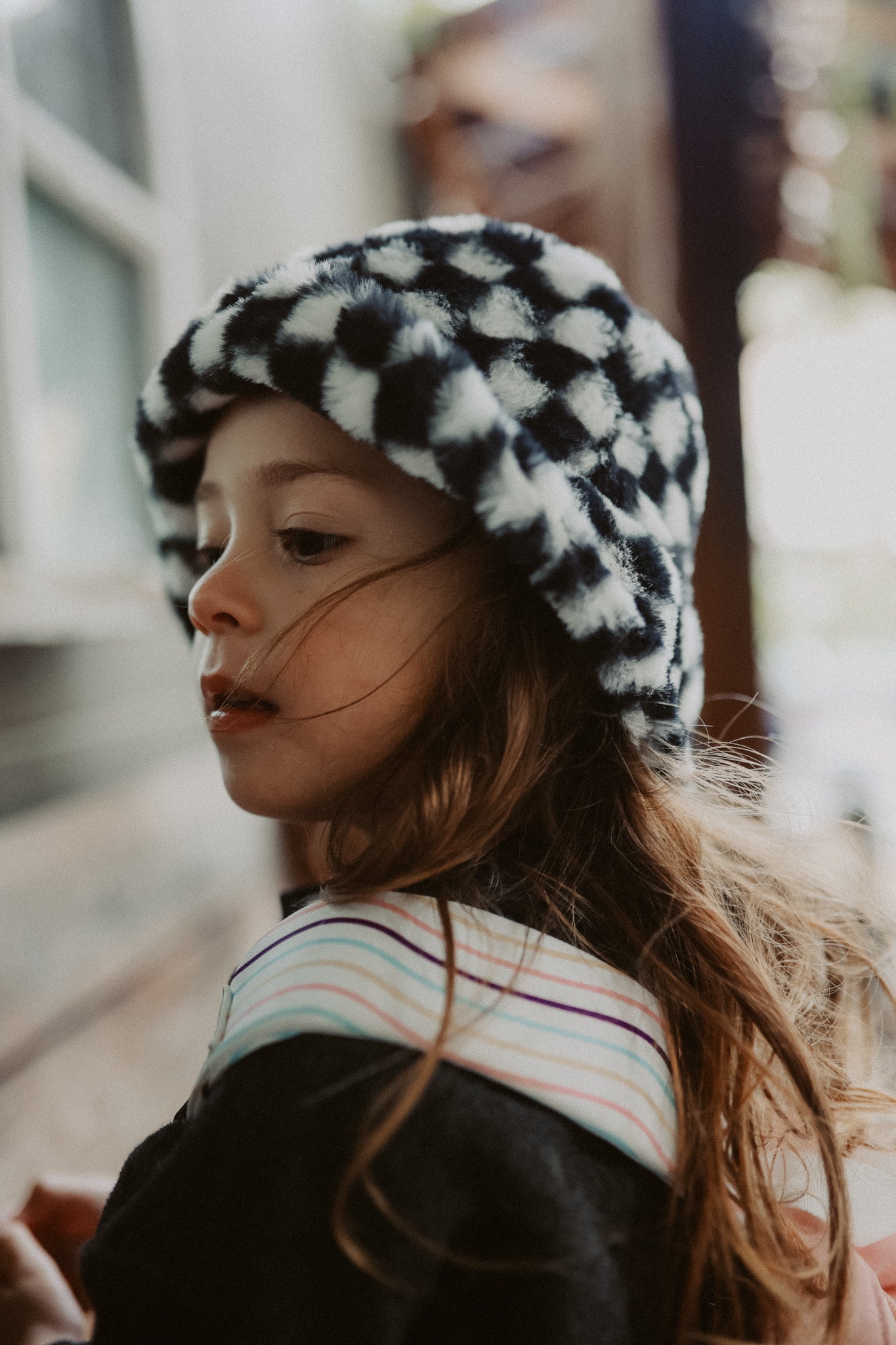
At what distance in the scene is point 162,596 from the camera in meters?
1.67

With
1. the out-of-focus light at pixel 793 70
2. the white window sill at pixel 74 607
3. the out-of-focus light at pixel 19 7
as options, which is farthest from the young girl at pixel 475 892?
the out-of-focus light at pixel 793 70

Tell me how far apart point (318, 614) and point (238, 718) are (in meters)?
0.12

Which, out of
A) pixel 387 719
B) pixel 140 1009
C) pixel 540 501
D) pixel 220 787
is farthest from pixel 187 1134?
pixel 220 787

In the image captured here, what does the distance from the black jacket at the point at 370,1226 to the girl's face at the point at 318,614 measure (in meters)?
0.26

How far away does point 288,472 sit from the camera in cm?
79

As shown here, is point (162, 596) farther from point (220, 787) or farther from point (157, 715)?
point (220, 787)

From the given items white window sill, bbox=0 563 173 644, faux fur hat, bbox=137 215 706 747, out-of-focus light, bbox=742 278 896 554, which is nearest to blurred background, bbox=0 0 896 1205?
white window sill, bbox=0 563 173 644

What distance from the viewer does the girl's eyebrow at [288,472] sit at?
778 millimetres

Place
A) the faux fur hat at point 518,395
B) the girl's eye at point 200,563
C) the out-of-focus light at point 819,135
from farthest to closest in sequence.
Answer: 1. the out-of-focus light at point 819,135
2. the girl's eye at point 200,563
3. the faux fur hat at point 518,395

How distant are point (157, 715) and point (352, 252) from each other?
3.77ft

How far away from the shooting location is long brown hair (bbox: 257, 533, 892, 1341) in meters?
0.63

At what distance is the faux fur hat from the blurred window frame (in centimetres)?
60

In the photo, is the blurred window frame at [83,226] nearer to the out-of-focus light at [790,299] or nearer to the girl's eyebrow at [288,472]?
the girl's eyebrow at [288,472]

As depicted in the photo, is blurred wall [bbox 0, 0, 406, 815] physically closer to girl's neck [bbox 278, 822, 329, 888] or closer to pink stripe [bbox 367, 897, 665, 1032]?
girl's neck [bbox 278, 822, 329, 888]
